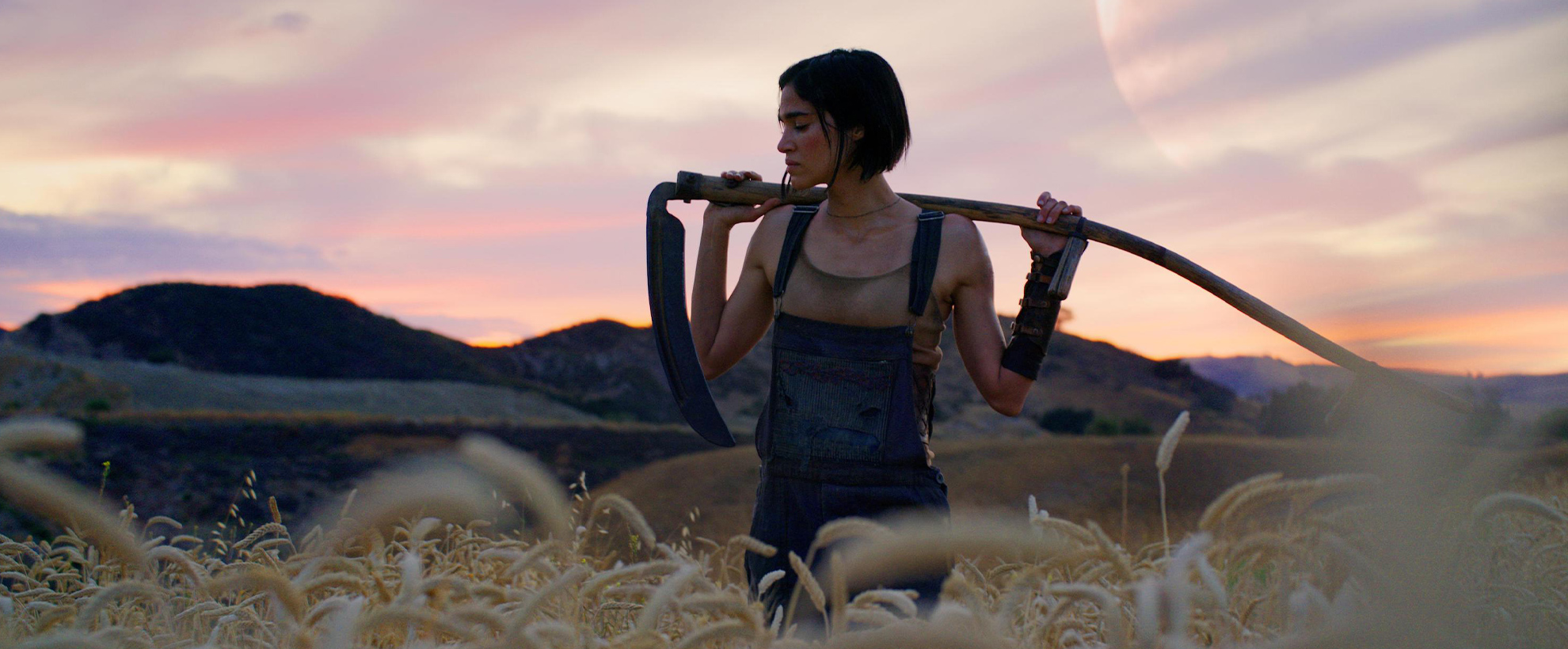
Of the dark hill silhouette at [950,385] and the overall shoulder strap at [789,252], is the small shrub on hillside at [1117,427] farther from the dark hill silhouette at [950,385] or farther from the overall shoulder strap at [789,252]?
the overall shoulder strap at [789,252]

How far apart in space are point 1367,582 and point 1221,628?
0.20 metres

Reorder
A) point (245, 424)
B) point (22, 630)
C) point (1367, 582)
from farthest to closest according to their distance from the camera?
1. point (245, 424)
2. point (22, 630)
3. point (1367, 582)

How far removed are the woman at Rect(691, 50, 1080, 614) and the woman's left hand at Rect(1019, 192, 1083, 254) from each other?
0.51 feet

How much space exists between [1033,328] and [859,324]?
1.63 feet

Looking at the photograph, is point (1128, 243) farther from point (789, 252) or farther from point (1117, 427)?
point (1117, 427)

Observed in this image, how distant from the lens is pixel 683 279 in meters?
3.25

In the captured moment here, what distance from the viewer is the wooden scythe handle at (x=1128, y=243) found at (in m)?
3.22

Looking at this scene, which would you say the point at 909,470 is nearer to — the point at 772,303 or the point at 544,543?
the point at 772,303

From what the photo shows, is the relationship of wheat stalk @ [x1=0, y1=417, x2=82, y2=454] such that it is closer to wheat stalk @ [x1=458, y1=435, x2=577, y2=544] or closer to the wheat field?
the wheat field

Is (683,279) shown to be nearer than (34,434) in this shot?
No

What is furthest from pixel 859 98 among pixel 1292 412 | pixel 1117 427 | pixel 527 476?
pixel 1292 412

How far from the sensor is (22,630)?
2.18m

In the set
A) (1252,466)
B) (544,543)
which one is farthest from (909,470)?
(1252,466)

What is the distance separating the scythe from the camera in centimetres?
301
